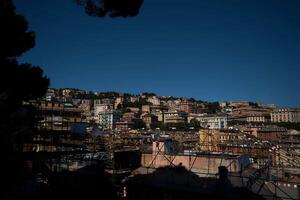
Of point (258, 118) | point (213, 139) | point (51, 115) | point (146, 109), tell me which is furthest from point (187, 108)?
point (51, 115)

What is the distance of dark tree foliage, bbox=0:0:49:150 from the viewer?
695 cm

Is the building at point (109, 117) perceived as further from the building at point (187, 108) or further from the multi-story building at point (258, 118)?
the multi-story building at point (258, 118)

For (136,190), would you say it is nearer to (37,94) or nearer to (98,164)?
(98,164)

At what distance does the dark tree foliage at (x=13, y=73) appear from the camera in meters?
6.95

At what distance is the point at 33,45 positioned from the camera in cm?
795

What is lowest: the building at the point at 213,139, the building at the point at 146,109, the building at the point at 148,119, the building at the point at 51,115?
the building at the point at 213,139

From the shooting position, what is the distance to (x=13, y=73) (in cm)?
730

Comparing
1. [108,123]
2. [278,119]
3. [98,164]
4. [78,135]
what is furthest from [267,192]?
[278,119]

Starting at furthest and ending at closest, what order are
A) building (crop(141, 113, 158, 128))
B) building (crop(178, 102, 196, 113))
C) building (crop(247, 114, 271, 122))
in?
1. building (crop(178, 102, 196, 113))
2. building (crop(247, 114, 271, 122))
3. building (crop(141, 113, 158, 128))

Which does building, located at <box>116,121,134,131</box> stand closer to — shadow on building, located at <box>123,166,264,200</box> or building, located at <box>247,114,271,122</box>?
building, located at <box>247,114,271,122</box>

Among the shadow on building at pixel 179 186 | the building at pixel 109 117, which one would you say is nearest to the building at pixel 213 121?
the building at pixel 109 117

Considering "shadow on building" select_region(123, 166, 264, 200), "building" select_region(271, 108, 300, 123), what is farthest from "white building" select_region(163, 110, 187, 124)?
"shadow on building" select_region(123, 166, 264, 200)

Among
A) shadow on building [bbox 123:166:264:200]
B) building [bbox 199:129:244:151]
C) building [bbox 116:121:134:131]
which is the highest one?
building [bbox 116:121:134:131]

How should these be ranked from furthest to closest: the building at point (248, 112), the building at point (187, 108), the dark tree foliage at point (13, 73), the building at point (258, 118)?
the building at point (187, 108) → the building at point (248, 112) → the building at point (258, 118) → the dark tree foliage at point (13, 73)
